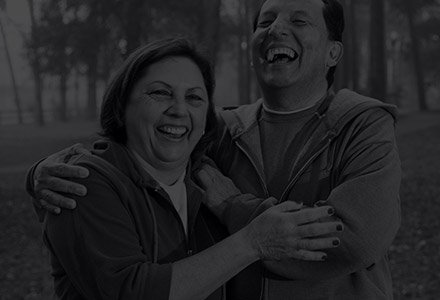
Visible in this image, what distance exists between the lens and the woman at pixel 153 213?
6.98ft

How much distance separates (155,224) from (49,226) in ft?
1.32

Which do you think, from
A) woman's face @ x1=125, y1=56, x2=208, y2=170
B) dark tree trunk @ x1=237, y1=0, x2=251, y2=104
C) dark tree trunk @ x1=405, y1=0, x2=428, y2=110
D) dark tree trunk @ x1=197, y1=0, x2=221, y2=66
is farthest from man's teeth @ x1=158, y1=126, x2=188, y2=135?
dark tree trunk @ x1=405, y1=0, x2=428, y2=110

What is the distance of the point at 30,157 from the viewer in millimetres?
13711

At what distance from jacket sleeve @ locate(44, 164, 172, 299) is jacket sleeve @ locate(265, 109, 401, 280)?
0.55 metres

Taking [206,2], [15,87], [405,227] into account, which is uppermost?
[206,2]

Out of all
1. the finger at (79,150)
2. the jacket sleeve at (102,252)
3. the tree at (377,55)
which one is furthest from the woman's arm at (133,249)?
the tree at (377,55)

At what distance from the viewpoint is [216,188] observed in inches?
106

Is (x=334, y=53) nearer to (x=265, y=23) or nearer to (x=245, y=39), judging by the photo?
(x=265, y=23)

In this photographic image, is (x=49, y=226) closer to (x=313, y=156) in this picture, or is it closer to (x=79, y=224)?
(x=79, y=224)

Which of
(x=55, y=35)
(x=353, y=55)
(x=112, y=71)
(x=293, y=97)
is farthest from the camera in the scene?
(x=353, y=55)

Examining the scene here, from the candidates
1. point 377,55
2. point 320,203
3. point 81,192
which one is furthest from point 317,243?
point 377,55

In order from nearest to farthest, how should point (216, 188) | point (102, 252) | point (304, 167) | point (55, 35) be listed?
point (102, 252), point (304, 167), point (216, 188), point (55, 35)

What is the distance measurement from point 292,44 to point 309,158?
57 cm

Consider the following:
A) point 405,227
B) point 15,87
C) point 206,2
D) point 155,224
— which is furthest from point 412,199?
point 15,87
